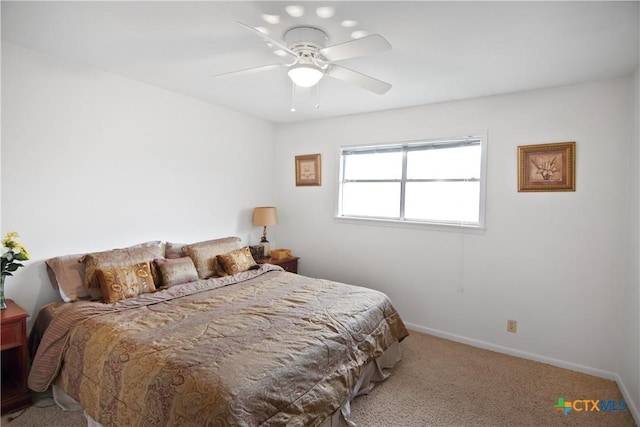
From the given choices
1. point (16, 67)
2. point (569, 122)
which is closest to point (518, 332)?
point (569, 122)

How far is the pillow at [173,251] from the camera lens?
3171mm

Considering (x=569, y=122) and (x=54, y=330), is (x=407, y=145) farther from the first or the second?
(x=54, y=330)

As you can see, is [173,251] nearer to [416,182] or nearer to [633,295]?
[416,182]

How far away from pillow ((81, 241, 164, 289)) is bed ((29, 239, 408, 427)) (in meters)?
0.24

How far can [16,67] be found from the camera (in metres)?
2.35

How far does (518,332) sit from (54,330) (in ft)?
12.3

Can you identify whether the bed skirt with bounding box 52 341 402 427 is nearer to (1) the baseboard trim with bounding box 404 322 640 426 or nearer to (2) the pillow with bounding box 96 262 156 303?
(2) the pillow with bounding box 96 262 156 303

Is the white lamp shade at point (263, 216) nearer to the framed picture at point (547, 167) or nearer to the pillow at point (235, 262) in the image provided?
the pillow at point (235, 262)

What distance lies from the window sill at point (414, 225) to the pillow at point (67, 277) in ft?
8.76

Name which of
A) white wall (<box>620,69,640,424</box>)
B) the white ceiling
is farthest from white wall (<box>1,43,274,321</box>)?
white wall (<box>620,69,640,424</box>)

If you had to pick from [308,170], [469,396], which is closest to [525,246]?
[469,396]

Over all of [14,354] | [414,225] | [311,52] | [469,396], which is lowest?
[469,396]

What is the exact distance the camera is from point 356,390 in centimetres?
229

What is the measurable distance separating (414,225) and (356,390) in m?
1.88
